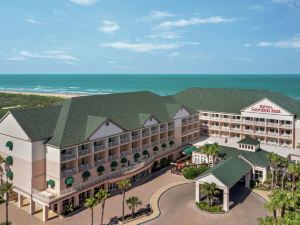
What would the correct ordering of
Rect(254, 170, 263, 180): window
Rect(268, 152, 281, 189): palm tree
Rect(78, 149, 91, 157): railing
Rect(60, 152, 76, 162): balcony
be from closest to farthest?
Rect(60, 152, 76, 162): balcony, Rect(78, 149, 91, 157): railing, Rect(268, 152, 281, 189): palm tree, Rect(254, 170, 263, 180): window

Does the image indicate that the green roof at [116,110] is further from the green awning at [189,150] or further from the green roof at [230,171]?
the green roof at [230,171]

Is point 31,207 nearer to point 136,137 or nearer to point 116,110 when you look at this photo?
point 136,137

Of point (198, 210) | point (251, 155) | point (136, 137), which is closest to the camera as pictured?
point (198, 210)

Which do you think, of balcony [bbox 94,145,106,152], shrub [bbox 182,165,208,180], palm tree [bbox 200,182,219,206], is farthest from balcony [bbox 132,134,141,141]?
palm tree [bbox 200,182,219,206]

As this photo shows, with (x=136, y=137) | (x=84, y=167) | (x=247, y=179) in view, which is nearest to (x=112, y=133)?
(x=136, y=137)

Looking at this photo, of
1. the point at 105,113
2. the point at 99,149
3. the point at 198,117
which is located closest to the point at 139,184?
the point at 99,149

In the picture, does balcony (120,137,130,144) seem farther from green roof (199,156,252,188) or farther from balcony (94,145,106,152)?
green roof (199,156,252,188)
